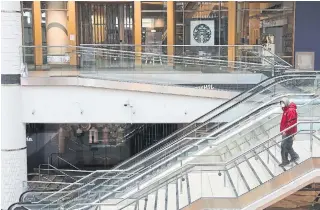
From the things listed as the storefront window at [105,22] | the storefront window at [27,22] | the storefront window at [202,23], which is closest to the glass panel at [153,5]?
the storefront window at [202,23]

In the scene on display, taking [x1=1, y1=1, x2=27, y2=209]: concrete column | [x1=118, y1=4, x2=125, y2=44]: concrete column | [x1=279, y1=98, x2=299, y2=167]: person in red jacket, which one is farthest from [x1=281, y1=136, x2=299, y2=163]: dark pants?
[x1=118, y1=4, x2=125, y2=44]: concrete column

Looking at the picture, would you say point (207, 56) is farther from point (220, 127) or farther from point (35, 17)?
point (35, 17)

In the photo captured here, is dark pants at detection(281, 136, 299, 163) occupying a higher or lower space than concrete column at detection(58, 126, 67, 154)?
higher

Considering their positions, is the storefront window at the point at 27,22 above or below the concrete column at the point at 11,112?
above

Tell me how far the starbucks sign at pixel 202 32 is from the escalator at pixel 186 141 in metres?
7.31

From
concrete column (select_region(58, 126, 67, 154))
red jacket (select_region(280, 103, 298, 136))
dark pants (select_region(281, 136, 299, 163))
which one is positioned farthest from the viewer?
concrete column (select_region(58, 126, 67, 154))

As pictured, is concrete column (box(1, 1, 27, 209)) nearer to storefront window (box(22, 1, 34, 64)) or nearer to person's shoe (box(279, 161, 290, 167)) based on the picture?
storefront window (box(22, 1, 34, 64))

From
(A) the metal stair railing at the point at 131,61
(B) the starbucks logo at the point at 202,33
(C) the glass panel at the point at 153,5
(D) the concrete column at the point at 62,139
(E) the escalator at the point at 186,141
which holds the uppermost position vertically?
(C) the glass panel at the point at 153,5

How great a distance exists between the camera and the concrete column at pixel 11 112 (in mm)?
15602

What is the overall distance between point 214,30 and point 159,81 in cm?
615

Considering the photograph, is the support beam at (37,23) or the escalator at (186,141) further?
the support beam at (37,23)

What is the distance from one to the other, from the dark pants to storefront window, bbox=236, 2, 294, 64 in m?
12.1

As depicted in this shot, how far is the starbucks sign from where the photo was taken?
2156 cm

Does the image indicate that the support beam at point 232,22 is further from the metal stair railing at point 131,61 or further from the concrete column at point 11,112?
the concrete column at point 11,112
